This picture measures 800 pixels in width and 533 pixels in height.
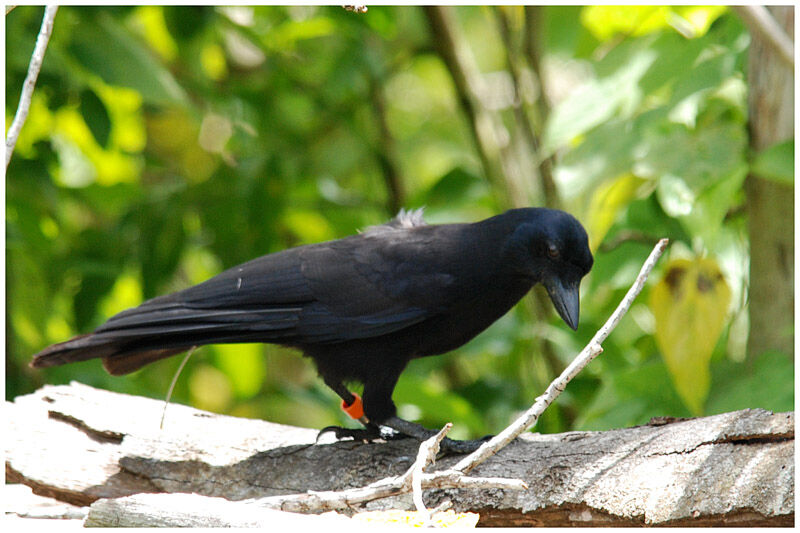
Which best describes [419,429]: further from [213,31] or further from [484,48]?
[484,48]

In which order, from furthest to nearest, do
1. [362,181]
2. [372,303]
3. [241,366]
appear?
[362,181] → [241,366] → [372,303]

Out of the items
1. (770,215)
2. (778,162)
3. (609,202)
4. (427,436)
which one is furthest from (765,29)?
(427,436)

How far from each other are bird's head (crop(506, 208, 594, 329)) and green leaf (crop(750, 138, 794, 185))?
2.22 feet

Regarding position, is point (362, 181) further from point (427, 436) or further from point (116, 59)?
point (427, 436)

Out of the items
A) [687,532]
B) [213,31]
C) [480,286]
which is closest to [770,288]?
[480,286]

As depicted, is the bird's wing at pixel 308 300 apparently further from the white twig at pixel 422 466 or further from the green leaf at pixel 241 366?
the green leaf at pixel 241 366

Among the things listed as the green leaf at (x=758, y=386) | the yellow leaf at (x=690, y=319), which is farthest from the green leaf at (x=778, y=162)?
the green leaf at (x=758, y=386)

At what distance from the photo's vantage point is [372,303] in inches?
122

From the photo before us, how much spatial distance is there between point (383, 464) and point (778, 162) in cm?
176

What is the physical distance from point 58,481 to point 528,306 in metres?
2.97

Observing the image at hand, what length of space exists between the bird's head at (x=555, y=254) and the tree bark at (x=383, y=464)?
540mm

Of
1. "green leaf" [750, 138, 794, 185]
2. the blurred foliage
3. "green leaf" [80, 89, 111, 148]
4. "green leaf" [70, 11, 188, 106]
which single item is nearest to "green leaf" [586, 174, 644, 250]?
the blurred foliage

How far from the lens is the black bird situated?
2.96m

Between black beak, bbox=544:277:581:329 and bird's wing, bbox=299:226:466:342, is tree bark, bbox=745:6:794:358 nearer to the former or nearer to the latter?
black beak, bbox=544:277:581:329
